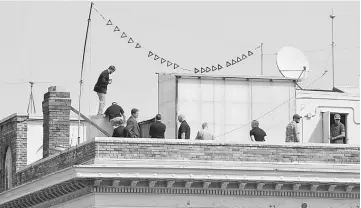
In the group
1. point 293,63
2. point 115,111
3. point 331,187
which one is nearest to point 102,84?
point 115,111

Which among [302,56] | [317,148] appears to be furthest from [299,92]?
[317,148]

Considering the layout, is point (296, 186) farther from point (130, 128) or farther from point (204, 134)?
point (130, 128)

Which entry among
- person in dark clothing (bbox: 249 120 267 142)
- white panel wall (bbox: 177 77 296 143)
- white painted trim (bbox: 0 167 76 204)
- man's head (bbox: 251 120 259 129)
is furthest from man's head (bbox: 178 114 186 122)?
white panel wall (bbox: 177 77 296 143)

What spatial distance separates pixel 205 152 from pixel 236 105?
725 cm

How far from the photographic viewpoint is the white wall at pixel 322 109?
70.6 meters

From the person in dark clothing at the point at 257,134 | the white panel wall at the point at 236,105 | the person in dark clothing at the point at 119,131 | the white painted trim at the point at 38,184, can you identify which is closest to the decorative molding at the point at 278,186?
the person in dark clothing at the point at 257,134

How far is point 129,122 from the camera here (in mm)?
63594

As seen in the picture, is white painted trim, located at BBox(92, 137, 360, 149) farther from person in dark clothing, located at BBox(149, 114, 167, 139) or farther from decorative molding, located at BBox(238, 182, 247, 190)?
decorative molding, located at BBox(238, 182, 247, 190)

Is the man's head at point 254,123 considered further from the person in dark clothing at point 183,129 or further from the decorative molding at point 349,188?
the decorative molding at point 349,188

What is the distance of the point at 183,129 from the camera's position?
210 feet

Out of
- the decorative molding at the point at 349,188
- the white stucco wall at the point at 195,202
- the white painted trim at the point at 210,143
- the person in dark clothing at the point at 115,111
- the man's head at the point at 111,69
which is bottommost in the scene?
the white stucco wall at the point at 195,202

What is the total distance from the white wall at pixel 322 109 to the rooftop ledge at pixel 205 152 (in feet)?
19.9

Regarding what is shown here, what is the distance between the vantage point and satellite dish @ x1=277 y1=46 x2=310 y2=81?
7125cm

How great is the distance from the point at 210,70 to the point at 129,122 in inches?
278
